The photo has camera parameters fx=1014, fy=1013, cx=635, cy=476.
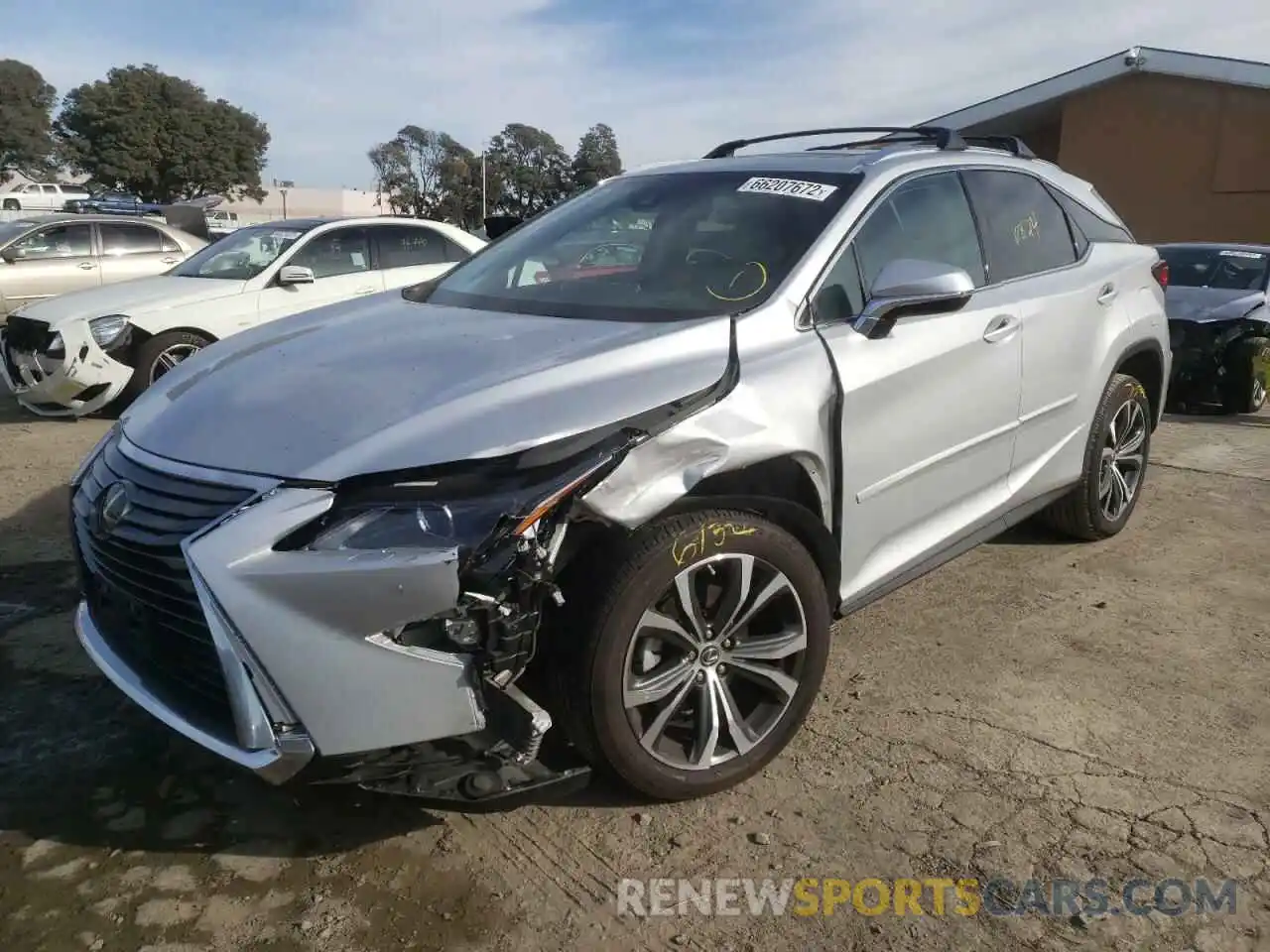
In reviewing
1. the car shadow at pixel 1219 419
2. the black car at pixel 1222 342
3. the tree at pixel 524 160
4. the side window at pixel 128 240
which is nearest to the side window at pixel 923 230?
the car shadow at pixel 1219 419

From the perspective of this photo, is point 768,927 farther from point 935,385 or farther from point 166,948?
point 935,385

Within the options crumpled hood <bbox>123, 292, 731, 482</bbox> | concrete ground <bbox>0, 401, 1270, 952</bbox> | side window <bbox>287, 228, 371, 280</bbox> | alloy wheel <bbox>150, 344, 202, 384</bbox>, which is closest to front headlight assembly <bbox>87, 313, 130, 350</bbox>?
alloy wheel <bbox>150, 344, 202, 384</bbox>

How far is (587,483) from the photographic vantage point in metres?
2.31

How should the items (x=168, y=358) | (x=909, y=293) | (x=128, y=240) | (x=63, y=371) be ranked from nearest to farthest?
(x=909, y=293)
(x=63, y=371)
(x=168, y=358)
(x=128, y=240)

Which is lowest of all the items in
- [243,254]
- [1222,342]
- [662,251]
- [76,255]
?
[1222,342]

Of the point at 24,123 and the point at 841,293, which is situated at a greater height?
the point at 24,123

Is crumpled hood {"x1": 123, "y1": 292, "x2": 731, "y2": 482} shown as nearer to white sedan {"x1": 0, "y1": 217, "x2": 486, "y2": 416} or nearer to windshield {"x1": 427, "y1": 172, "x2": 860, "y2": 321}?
windshield {"x1": 427, "y1": 172, "x2": 860, "y2": 321}

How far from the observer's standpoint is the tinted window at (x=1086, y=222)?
14.3 feet

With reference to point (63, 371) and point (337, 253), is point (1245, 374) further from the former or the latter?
point (63, 371)

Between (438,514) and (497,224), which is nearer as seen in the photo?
(438,514)

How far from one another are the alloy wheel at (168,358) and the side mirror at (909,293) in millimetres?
5885

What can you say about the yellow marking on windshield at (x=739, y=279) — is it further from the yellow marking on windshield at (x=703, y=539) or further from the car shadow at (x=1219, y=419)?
the car shadow at (x=1219, y=419)

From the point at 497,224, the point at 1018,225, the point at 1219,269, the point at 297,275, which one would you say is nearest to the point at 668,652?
the point at 1018,225

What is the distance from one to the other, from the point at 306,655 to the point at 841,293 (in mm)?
1905
